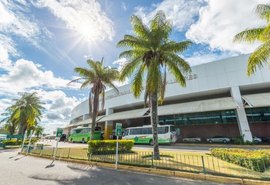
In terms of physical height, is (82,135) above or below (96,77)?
below

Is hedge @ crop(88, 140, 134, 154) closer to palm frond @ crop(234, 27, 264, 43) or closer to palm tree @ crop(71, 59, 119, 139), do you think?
palm tree @ crop(71, 59, 119, 139)

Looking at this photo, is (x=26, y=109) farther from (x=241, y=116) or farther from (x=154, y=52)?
(x=241, y=116)

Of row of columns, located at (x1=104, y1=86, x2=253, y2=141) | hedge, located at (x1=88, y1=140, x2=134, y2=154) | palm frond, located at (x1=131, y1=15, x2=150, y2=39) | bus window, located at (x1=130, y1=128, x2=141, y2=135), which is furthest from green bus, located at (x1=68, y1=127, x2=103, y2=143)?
row of columns, located at (x1=104, y1=86, x2=253, y2=141)

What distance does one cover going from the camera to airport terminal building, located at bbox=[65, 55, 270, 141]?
68.7ft

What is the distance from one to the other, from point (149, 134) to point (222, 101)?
11893 millimetres

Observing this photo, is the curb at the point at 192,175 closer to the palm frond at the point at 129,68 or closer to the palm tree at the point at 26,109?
the palm frond at the point at 129,68

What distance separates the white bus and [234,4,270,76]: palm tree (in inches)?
521

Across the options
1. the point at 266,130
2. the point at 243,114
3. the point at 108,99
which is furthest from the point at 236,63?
the point at 108,99

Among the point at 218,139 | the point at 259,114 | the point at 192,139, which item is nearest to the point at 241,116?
the point at 259,114

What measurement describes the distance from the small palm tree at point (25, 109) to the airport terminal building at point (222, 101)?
2063 centimetres

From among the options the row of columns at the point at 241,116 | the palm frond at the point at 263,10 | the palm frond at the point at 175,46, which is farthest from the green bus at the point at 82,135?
the palm frond at the point at 263,10

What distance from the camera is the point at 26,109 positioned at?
3167cm

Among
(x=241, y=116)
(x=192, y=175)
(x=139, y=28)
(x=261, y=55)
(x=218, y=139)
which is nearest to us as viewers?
(x=192, y=175)

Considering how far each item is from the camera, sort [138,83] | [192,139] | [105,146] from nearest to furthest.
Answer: [138,83]
[105,146]
[192,139]
